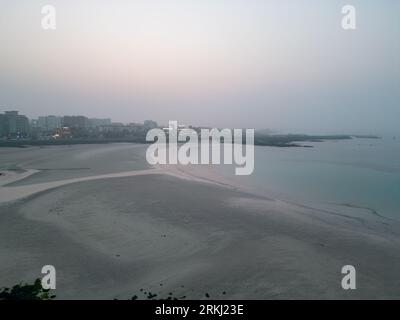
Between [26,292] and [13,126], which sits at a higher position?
[13,126]

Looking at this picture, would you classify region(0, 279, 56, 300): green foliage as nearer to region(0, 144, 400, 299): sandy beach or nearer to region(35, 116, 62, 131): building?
region(0, 144, 400, 299): sandy beach

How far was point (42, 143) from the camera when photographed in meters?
50.9

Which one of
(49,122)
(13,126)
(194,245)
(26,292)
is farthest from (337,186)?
(49,122)

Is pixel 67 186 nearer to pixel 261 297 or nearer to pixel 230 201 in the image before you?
pixel 230 201

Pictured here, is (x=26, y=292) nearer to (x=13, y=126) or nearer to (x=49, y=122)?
(x=13, y=126)

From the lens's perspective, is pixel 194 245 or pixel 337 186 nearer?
pixel 194 245

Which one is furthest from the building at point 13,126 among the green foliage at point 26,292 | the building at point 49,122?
the green foliage at point 26,292

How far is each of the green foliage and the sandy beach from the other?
0.98 ft

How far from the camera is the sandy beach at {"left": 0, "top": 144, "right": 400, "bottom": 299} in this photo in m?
5.96

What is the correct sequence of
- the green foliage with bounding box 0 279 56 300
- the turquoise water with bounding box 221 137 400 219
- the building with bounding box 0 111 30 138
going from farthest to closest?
the building with bounding box 0 111 30 138
the turquoise water with bounding box 221 137 400 219
the green foliage with bounding box 0 279 56 300

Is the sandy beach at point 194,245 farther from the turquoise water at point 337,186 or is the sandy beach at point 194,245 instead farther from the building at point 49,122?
the building at point 49,122

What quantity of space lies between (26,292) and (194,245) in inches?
142

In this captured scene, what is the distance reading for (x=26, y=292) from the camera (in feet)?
17.6

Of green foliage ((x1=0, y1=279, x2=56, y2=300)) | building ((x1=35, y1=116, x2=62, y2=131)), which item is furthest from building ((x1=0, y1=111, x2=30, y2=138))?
green foliage ((x1=0, y1=279, x2=56, y2=300))
